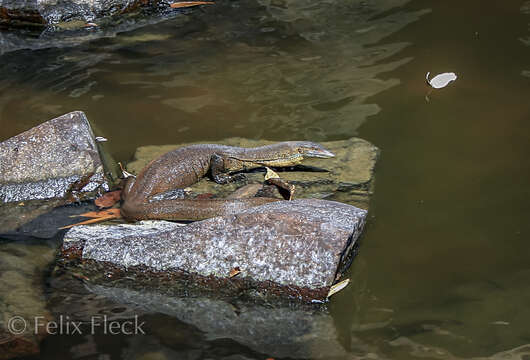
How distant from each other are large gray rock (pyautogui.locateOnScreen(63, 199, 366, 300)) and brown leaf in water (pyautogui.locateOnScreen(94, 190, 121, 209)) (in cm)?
103

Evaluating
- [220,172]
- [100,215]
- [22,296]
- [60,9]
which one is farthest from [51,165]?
[60,9]

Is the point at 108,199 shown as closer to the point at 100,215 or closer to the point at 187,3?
the point at 100,215

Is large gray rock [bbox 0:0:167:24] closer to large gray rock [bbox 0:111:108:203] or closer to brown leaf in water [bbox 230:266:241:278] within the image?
large gray rock [bbox 0:111:108:203]

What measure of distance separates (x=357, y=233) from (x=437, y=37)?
5.23 m

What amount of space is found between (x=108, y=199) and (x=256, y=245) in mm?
2203

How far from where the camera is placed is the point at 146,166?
6305 mm

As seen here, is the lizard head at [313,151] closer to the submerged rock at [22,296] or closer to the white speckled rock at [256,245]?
the white speckled rock at [256,245]

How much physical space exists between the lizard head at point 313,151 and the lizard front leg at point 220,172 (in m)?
0.70

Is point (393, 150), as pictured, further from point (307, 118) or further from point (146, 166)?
point (146, 166)

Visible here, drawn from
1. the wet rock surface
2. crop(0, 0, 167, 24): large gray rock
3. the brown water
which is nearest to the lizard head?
the wet rock surface

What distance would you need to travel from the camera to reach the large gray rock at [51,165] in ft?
20.5

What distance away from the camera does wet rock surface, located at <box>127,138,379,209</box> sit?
231 inches

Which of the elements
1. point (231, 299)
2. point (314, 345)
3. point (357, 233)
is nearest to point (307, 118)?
point (357, 233)

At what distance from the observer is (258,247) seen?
467cm
